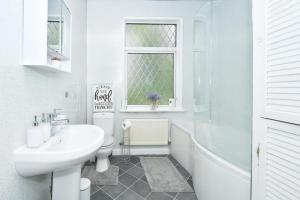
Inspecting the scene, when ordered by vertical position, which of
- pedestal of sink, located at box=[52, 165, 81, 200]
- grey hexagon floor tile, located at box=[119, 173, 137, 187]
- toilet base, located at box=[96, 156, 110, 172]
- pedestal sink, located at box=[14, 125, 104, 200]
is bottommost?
grey hexagon floor tile, located at box=[119, 173, 137, 187]

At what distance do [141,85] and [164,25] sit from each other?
3.75 feet

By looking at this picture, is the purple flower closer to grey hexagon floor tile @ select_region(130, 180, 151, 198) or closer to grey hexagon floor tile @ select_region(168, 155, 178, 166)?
grey hexagon floor tile @ select_region(168, 155, 178, 166)

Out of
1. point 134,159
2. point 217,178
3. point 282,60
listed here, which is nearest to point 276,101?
point 282,60

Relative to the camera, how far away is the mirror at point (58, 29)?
1196 mm

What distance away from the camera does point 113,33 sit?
2.77 m

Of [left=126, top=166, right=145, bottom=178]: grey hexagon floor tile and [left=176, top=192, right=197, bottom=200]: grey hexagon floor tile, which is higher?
[left=126, top=166, right=145, bottom=178]: grey hexagon floor tile

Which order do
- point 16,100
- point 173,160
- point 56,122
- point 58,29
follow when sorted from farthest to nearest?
point 173,160, point 58,29, point 56,122, point 16,100

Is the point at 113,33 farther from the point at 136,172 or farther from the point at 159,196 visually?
the point at 159,196

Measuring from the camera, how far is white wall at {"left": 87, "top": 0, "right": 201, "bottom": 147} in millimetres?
2732

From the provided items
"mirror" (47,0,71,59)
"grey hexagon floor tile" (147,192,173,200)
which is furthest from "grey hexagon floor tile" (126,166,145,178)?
"mirror" (47,0,71,59)

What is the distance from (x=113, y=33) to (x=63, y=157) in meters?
2.35

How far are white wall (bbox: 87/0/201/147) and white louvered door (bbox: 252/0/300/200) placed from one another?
1.97m

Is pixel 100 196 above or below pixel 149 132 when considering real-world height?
below

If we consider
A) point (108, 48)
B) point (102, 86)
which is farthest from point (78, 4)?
point (102, 86)
